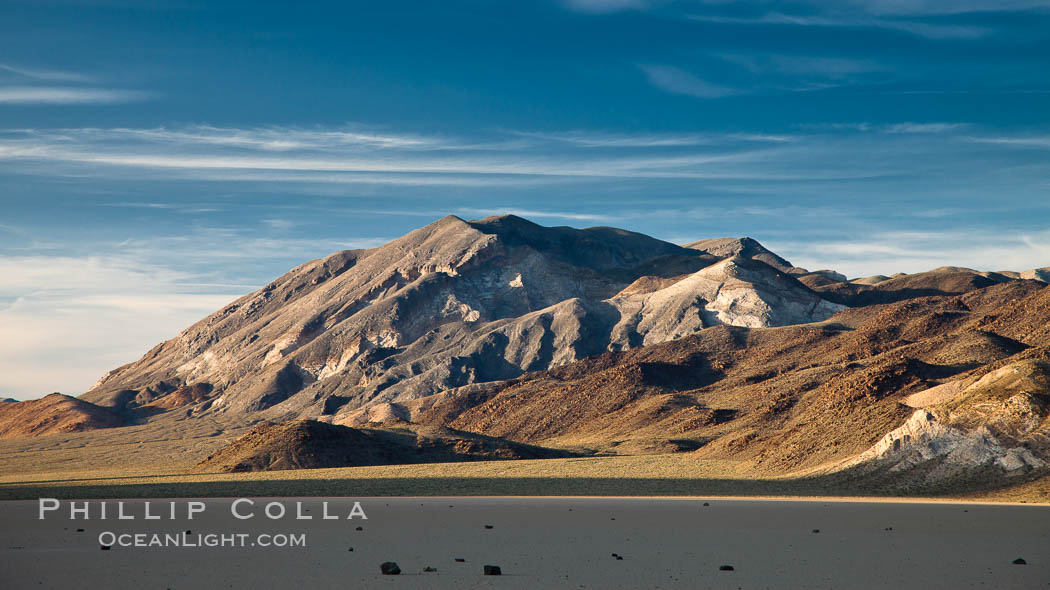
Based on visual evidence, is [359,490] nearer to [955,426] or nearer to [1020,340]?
[955,426]

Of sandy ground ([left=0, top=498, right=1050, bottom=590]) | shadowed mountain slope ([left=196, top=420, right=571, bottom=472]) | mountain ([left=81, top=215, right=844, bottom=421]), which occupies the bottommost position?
shadowed mountain slope ([left=196, top=420, right=571, bottom=472])

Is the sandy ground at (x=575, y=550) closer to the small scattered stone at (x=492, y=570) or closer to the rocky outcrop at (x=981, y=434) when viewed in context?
the small scattered stone at (x=492, y=570)

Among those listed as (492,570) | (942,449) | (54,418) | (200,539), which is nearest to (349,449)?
(942,449)

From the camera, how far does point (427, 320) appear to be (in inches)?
4742

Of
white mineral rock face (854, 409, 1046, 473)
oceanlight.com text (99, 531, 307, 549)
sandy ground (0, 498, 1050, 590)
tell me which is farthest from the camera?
white mineral rock face (854, 409, 1046, 473)

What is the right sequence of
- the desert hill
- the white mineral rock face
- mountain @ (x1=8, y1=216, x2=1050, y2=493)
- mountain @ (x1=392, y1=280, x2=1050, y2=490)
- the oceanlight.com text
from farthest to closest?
1. the desert hill
2. mountain @ (x1=8, y1=216, x2=1050, y2=493)
3. mountain @ (x1=392, y1=280, x2=1050, y2=490)
4. the white mineral rock face
5. the oceanlight.com text

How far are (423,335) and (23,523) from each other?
96.8m

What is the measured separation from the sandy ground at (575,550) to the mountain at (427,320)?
242ft

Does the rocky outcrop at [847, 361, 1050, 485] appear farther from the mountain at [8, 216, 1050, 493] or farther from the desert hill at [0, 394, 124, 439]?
the desert hill at [0, 394, 124, 439]

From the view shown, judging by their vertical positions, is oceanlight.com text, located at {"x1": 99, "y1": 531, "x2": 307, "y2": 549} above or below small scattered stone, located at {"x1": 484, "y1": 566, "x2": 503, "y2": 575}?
below

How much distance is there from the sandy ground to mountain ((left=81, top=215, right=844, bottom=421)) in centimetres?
7373

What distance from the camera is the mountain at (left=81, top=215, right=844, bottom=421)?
3942 inches

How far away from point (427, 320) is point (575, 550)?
4210 inches

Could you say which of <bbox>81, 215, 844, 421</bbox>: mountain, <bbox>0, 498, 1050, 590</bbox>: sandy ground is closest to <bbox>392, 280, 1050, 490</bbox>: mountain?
<bbox>0, 498, 1050, 590</bbox>: sandy ground
